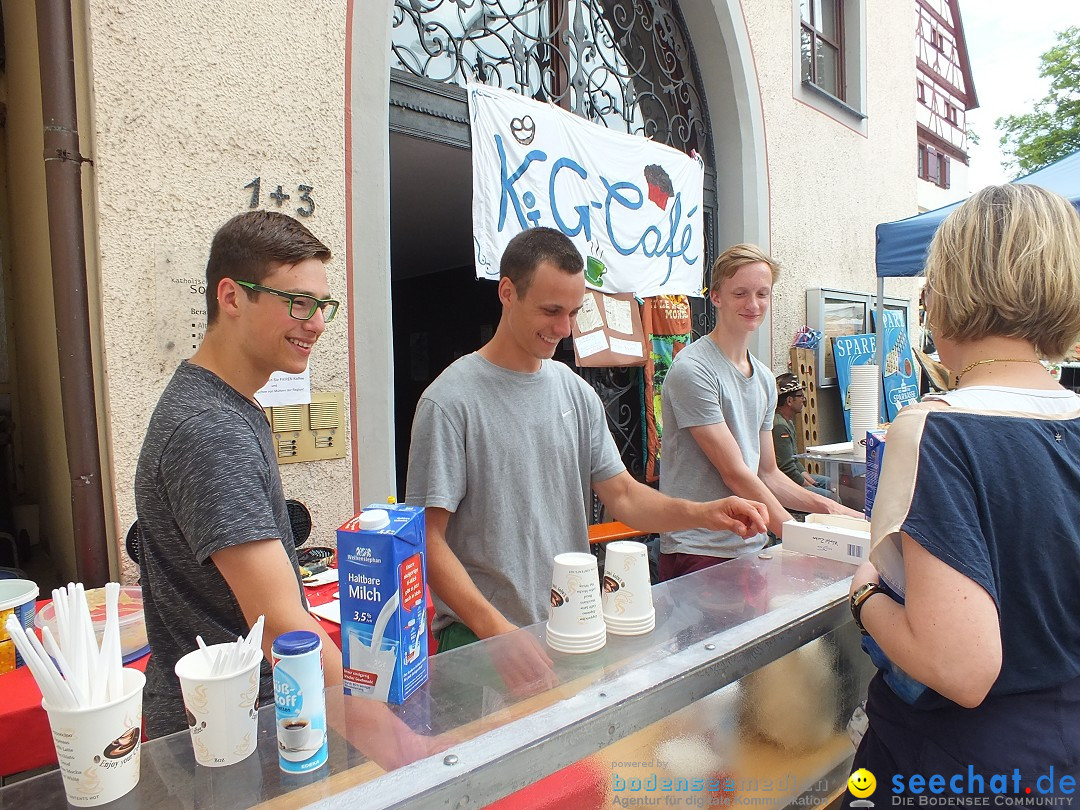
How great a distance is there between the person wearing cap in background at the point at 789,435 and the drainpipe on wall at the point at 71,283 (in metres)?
3.99

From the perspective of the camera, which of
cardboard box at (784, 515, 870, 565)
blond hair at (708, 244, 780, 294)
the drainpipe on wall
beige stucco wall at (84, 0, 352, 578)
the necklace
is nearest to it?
the necklace

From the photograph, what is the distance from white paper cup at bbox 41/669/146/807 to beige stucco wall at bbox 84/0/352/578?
1.93 meters

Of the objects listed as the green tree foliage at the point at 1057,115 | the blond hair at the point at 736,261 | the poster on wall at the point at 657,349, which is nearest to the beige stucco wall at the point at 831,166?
the poster on wall at the point at 657,349

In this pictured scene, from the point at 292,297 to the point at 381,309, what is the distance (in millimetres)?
1894

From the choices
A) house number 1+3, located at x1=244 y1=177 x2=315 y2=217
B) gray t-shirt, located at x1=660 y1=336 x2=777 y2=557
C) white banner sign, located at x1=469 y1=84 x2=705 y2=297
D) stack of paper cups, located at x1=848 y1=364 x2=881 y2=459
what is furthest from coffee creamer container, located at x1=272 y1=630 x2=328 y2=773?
stack of paper cups, located at x1=848 y1=364 x2=881 y2=459

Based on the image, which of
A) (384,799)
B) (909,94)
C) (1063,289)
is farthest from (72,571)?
(909,94)

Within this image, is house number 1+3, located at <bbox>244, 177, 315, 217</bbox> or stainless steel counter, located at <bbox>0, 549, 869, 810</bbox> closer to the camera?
stainless steel counter, located at <bbox>0, 549, 869, 810</bbox>

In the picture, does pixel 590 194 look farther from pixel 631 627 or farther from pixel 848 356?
pixel 848 356

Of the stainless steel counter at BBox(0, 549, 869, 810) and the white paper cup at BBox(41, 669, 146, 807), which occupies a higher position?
the white paper cup at BBox(41, 669, 146, 807)

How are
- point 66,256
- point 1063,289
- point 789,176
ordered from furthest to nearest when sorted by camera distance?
point 789,176, point 66,256, point 1063,289

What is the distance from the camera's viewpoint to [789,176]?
630 cm

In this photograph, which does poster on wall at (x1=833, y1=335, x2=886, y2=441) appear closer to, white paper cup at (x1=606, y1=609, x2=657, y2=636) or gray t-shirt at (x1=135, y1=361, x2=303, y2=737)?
white paper cup at (x1=606, y1=609, x2=657, y2=636)

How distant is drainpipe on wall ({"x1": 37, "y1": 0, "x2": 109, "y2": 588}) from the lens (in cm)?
238

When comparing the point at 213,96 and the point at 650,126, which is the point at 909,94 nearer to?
the point at 650,126
